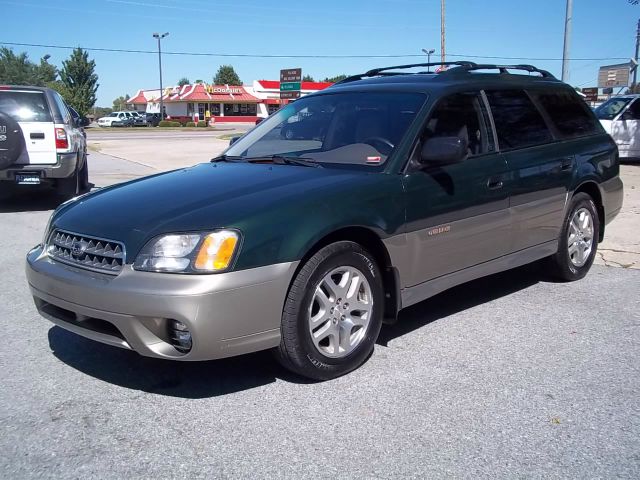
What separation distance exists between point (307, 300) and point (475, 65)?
2793mm

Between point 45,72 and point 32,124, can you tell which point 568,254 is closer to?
point 32,124

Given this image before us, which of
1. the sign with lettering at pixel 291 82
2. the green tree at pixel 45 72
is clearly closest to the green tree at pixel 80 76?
the green tree at pixel 45 72

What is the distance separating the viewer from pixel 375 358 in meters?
4.00

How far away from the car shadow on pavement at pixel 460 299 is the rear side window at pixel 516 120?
1290 millimetres

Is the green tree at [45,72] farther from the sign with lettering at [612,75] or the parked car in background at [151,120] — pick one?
the sign with lettering at [612,75]

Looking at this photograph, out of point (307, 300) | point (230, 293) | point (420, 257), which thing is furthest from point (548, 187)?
point (230, 293)

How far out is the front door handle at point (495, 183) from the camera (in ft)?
14.8

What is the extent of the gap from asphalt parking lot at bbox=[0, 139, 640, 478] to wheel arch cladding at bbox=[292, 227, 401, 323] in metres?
0.33

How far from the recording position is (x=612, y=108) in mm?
15883

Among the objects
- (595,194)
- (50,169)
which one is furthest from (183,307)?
(50,169)

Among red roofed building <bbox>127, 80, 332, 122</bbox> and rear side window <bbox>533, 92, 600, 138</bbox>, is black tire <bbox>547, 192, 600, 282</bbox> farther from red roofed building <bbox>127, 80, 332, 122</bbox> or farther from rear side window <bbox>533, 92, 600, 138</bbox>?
red roofed building <bbox>127, 80, 332, 122</bbox>

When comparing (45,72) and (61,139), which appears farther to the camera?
(45,72)

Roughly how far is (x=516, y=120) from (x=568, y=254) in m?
1.37

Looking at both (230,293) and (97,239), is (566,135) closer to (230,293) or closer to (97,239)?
(230,293)
